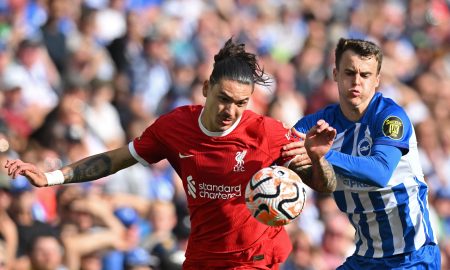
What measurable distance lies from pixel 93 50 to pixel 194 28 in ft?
9.21

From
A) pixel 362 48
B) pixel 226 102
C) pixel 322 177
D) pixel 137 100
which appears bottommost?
pixel 322 177

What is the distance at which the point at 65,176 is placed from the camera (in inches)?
281

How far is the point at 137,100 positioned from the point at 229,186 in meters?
5.92

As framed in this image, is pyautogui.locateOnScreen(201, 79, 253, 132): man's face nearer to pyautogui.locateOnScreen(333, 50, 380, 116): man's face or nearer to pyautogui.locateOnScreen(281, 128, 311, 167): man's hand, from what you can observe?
pyautogui.locateOnScreen(281, 128, 311, 167): man's hand

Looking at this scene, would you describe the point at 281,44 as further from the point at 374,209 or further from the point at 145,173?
the point at 374,209

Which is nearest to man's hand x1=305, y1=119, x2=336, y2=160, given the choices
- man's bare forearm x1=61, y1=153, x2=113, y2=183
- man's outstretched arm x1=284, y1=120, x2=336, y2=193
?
man's outstretched arm x1=284, y1=120, x2=336, y2=193

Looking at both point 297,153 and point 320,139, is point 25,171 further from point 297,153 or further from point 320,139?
point 320,139

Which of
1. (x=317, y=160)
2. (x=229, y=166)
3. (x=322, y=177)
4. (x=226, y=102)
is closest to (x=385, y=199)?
(x=322, y=177)

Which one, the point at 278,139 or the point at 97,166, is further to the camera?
the point at 97,166

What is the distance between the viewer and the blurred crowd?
993cm

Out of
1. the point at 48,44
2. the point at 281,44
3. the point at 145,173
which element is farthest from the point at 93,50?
the point at 281,44

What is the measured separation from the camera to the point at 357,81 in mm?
7328

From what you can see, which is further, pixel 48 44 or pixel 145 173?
pixel 48 44

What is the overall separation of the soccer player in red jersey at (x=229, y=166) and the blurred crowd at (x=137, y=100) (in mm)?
2770
